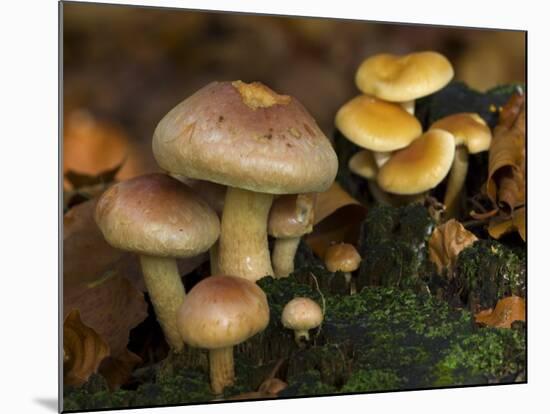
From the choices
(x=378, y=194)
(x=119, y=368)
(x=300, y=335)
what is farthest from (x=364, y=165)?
(x=119, y=368)

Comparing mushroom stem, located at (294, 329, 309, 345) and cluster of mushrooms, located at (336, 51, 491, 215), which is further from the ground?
cluster of mushrooms, located at (336, 51, 491, 215)

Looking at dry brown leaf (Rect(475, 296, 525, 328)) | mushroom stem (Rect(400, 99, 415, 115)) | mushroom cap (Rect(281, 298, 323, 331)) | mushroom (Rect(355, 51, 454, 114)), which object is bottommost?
dry brown leaf (Rect(475, 296, 525, 328))

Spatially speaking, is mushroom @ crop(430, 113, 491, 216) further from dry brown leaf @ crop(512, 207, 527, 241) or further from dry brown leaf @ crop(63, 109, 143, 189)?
dry brown leaf @ crop(63, 109, 143, 189)

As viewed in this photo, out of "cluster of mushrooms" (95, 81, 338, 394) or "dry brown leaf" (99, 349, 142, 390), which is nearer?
"cluster of mushrooms" (95, 81, 338, 394)

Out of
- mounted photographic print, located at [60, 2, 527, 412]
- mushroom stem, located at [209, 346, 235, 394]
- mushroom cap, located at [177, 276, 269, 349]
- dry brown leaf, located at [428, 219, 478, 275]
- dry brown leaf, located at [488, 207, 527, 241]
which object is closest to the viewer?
mushroom cap, located at [177, 276, 269, 349]

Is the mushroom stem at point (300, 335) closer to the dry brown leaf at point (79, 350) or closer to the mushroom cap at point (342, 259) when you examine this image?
the mushroom cap at point (342, 259)

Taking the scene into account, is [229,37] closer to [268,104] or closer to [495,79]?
[268,104]

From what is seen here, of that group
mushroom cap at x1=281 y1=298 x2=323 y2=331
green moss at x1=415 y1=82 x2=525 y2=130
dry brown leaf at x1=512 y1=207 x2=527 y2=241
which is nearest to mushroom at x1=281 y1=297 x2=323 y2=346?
mushroom cap at x1=281 y1=298 x2=323 y2=331
